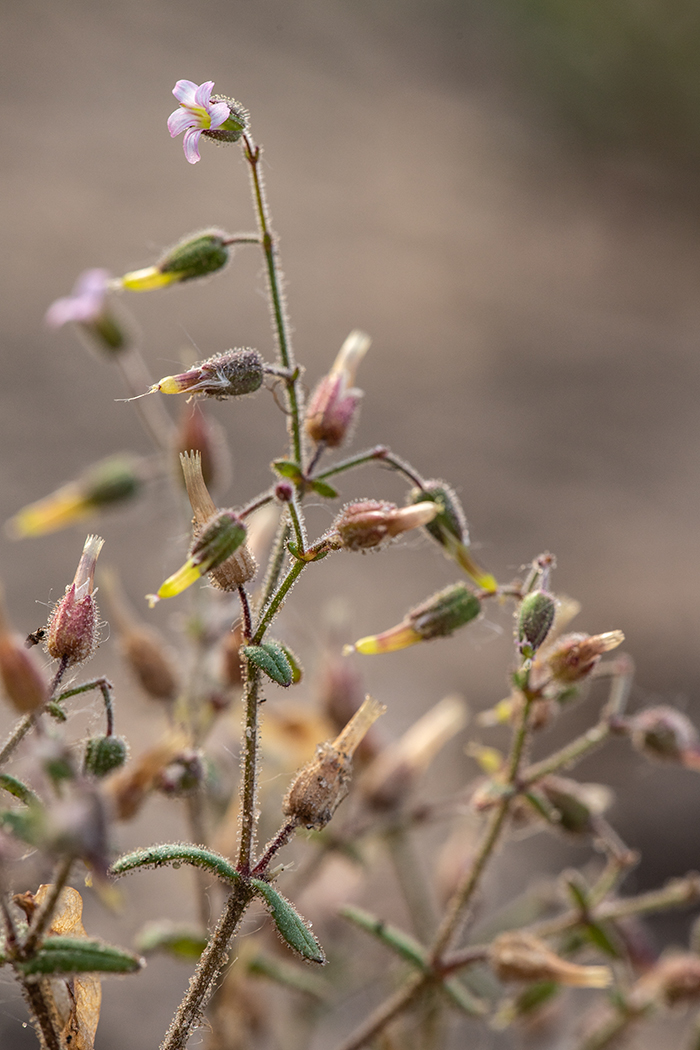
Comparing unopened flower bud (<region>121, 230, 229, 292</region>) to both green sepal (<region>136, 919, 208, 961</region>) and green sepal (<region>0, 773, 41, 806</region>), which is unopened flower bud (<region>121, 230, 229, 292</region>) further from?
green sepal (<region>136, 919, 208, 961</region>)

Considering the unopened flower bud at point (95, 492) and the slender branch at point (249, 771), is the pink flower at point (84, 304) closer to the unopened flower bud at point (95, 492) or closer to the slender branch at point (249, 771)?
the unopened flower bud at point (95, 492)

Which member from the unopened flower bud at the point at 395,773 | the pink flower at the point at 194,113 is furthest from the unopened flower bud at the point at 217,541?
the unopened flower bud at the point at 395,773

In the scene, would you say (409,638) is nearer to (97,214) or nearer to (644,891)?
(644,891)

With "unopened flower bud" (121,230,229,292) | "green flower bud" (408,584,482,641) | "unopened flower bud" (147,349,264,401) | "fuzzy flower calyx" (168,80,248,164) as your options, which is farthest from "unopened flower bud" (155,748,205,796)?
"fuzzy flower calyx" (168,80,248,164)

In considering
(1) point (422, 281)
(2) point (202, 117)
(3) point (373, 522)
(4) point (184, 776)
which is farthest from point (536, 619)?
(1) point (422, 281)

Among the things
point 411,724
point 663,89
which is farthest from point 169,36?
point 411,724

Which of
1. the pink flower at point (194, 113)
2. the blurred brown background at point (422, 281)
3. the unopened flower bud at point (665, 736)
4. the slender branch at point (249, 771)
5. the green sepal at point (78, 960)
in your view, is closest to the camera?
the green sepal at point (78, 960)
